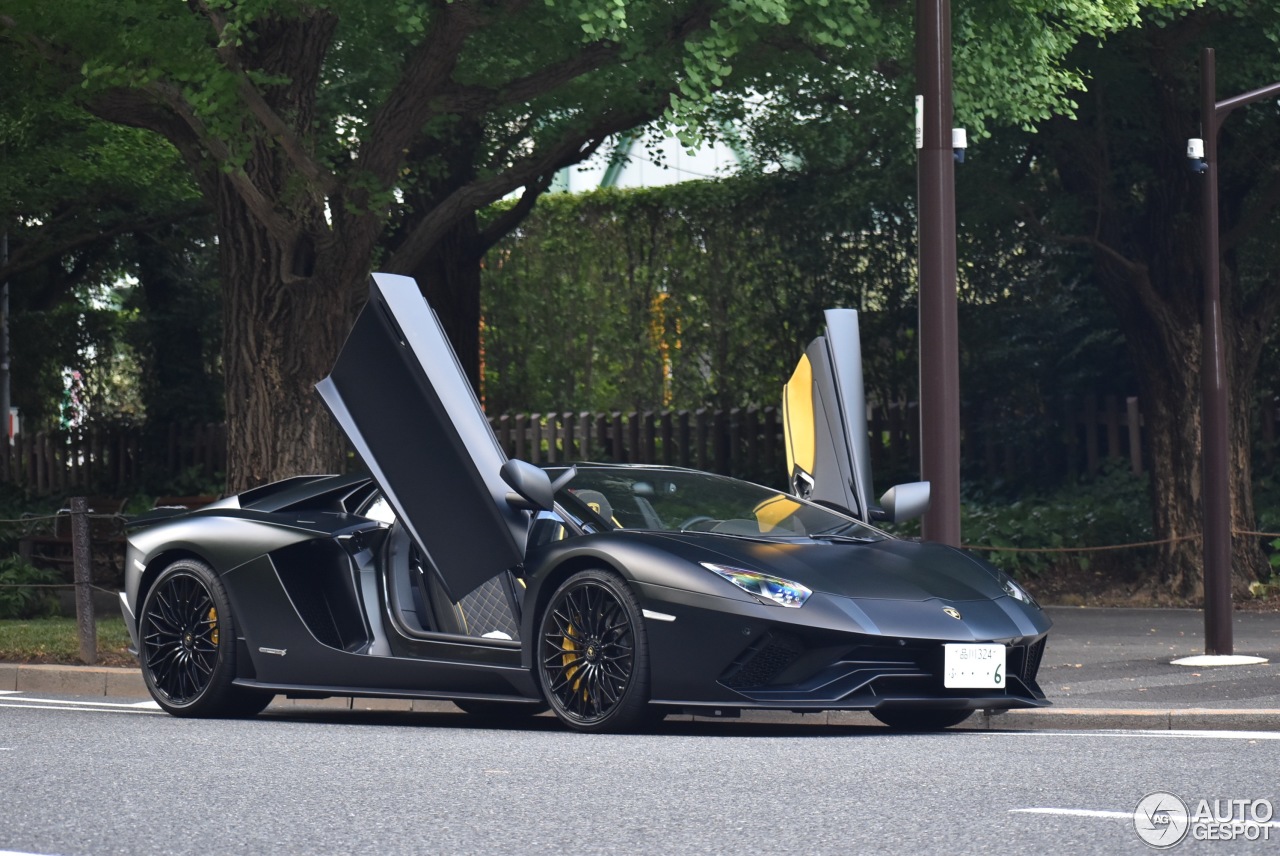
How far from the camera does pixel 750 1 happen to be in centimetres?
1176

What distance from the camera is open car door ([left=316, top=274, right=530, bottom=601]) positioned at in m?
8.37

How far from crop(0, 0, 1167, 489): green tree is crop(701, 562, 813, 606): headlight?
15.2 ft

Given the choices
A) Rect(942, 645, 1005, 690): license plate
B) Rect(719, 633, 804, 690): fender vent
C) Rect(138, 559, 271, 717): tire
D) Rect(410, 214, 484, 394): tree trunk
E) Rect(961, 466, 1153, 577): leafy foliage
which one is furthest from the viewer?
Rect(410, 214, 484, 394): tree trunk

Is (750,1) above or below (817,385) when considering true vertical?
above

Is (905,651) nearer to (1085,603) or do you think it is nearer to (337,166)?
(1085,603)

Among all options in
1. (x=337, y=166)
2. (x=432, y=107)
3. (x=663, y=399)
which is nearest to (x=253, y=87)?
(x=432, y=107)

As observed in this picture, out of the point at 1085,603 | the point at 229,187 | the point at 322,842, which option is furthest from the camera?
the point at 1085,603

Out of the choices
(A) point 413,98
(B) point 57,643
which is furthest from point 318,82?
(B) point 57,643

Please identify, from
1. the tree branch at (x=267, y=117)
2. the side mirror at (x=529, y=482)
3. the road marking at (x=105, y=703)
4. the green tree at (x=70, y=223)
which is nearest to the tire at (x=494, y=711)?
the side mirror at (x=529, y=482)

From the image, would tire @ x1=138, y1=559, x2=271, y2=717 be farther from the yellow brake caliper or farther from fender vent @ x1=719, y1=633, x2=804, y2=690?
fender vent @ x1=719, y1=633, x2=804, y2=690

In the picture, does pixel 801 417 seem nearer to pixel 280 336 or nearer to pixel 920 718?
pixel 920 718

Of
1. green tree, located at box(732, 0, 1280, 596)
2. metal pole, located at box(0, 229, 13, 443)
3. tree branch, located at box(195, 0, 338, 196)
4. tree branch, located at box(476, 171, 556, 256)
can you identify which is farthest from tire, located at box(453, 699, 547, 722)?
metal pole, located at box(0, 229, 13, 443)

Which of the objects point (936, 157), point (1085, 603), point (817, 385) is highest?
point (936, 157)

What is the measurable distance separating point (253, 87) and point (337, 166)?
6178mm
